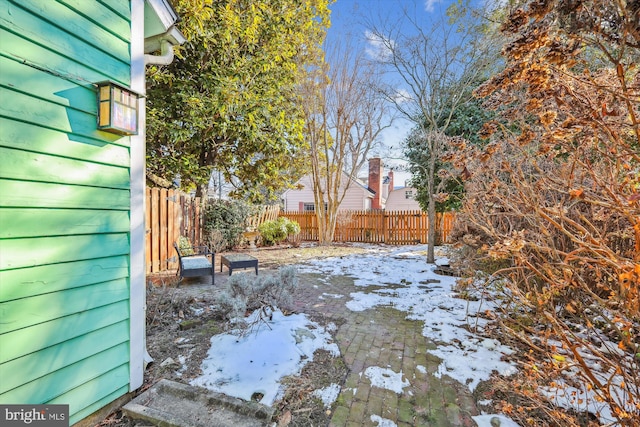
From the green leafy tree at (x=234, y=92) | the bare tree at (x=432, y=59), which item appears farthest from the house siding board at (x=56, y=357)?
the bare tree at (x=432, y=59)

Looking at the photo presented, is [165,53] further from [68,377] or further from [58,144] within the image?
[68,377]

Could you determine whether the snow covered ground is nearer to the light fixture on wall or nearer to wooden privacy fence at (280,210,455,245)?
the light fixture on wall

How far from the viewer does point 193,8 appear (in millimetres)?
4820

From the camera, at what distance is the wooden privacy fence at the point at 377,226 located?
1182 centimetres

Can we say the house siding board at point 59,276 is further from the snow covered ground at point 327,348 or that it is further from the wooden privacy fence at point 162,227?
the wooden privacy fence at point 162,227

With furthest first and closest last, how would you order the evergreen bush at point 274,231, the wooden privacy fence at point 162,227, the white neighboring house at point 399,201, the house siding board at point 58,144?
1. the white neighboring house at point 399,201
2. the evergreen bush at point 274,231
3. the wooden privacy fence at point 162,227
4. the house siding board at point 58,144

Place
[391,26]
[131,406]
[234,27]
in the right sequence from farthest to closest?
1. [391,26]
2. [234,27]
3. [131,406]

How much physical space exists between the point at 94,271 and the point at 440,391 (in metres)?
2.62

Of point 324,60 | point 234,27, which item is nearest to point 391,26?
point 324,60

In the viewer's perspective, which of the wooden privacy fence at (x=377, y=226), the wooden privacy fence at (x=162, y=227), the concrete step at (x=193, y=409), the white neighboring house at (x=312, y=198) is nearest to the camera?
the concrete step at (x=193, y=409)

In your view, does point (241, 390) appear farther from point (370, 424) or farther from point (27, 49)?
point (27, 49)

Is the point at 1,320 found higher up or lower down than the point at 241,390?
higher up

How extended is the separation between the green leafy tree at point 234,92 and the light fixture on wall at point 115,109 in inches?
152

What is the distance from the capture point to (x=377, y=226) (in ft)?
40.5
